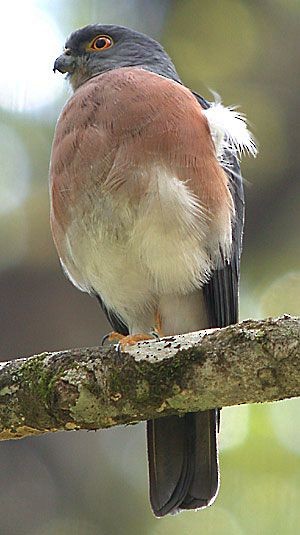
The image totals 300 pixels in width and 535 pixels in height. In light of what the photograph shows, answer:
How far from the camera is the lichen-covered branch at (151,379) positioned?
2445 millimetres

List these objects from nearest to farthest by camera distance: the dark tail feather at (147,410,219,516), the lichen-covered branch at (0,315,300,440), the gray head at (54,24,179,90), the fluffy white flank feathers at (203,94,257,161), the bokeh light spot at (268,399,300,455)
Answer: the lichen-covered branch at (0,315,300,440), the dark tail feather at (147,410,219,516), the fluffy white flank feathers at (203,94,257,161), the gray head at (54,24,179,90), the bokeh light spot at (268,399,300,455)

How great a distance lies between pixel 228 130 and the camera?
12.1 feet

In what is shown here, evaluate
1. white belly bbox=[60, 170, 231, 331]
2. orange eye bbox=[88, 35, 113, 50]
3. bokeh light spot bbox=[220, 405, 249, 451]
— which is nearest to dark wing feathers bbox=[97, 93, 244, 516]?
white belly bbox=[60, 170, 231, 331]

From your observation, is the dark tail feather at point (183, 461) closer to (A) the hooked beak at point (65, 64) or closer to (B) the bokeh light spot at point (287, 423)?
(B) the bokeh light spot at point (287, 423)

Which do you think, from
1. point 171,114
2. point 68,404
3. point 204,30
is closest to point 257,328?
point 68,404

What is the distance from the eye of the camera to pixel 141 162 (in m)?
3.38

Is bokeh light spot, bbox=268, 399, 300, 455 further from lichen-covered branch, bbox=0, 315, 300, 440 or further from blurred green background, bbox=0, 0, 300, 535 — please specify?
lichen-covered branch, bbox=0, 315, 300, 440

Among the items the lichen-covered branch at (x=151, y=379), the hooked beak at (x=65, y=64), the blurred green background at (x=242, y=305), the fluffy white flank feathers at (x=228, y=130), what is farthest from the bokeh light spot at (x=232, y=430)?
the hooked beak at (x=65, y=64)

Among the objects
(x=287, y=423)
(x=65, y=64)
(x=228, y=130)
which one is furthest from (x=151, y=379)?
(x=65, y=64)

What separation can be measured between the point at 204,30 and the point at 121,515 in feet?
8.02

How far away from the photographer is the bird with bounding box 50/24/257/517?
3.40m

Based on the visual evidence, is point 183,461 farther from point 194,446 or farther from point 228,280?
point 228,280

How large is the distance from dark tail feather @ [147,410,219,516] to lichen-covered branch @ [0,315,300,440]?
885mm

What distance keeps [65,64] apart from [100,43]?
235 mm
